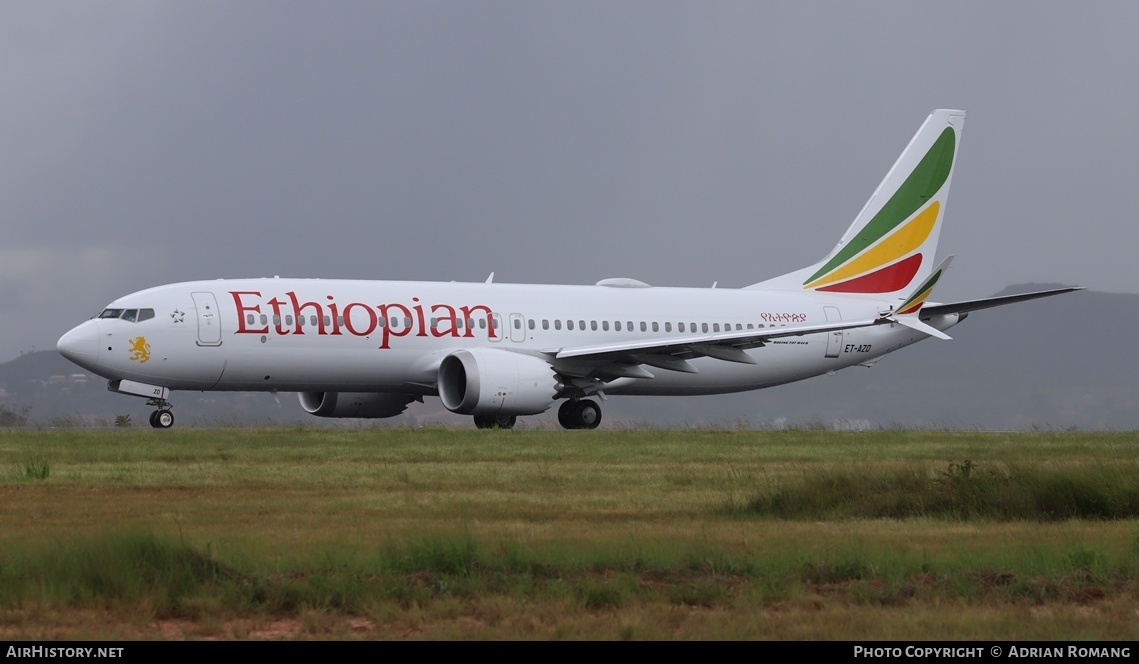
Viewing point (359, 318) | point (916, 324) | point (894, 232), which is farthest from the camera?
point (894, 232)

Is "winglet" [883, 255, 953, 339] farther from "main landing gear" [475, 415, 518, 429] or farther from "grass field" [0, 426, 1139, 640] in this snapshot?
"grass field" [0, 426, 1139, 640]

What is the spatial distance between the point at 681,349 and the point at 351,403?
8269mm

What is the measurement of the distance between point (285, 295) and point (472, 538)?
21152 mm

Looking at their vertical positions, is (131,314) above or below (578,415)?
above

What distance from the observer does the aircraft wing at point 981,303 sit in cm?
3528

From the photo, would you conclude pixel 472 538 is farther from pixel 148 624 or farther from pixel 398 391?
pixel 398 391

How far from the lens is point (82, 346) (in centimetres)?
3228

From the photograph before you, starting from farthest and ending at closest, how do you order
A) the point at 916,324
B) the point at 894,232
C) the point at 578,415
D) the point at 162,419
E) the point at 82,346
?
the point at 894,232 < the point at 916,324 < the point at 578,415 < the point at 162,419 < the point at 82,346

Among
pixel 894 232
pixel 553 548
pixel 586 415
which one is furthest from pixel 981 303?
pixel 553 548

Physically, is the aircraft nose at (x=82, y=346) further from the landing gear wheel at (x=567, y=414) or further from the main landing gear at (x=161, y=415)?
the landing gear wheel at (x=567, y=414)

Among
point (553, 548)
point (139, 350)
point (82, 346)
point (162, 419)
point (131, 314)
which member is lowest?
point (553, 548)

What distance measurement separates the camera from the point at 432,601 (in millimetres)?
11156

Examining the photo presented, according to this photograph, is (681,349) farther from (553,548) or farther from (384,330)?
(553,548)
